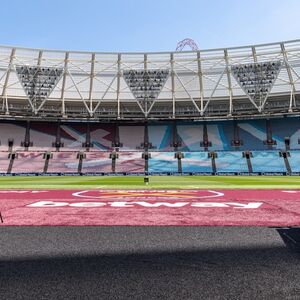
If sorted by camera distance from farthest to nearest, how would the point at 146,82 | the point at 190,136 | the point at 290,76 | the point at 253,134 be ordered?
1. the point at 190,136
2. the point at 253,134
3. the point at 146,82
4. the point at 290,76

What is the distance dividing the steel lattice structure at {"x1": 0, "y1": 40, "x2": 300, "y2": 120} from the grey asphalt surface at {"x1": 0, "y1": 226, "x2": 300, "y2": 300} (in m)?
57.1

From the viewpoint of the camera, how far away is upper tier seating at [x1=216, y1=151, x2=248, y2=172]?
60.0m

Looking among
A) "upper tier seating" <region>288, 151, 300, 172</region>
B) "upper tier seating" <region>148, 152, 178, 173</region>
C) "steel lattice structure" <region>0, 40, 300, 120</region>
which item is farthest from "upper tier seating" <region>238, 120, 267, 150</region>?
"upper tier seating" <region>148, 152, 178, 173</region>

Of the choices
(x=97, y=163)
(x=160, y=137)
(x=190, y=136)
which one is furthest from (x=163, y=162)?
(x=97, y=163)

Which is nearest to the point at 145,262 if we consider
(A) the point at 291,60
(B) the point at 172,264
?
(B) the point at 172,264

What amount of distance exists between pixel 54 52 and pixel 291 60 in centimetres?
4089

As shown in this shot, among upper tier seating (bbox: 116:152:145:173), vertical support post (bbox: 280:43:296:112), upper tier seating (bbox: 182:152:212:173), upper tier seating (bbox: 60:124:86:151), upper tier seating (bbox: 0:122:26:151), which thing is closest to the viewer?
vertical support post (bbox: 280:43:296:112)

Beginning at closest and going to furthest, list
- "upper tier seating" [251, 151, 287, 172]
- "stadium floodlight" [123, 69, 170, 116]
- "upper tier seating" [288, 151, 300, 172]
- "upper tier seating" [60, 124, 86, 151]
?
"upper tier seating" [288, 151, 300, 172] → "upper tier seating" [251, 151, 287, 172] → "stadium floodlight" [123, 69, 170, 116] → "upper tier seating" [60, 124, 86, 151]

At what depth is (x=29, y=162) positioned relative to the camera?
205 feet

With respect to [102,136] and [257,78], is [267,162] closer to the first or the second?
[257,78]

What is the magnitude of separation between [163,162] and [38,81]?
2692cm

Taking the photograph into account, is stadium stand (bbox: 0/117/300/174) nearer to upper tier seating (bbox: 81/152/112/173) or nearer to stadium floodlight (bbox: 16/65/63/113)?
upper tier seating (bbox: 81/152/112/173)

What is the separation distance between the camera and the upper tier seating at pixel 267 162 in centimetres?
5891

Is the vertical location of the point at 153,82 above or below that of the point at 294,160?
above
